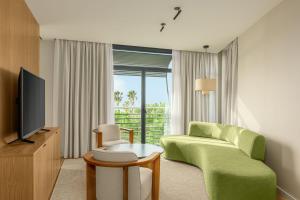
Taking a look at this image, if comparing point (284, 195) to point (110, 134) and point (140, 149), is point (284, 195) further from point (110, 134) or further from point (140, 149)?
point (110, 134)

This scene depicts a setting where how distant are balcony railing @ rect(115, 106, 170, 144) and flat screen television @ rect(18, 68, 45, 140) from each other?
2.28 meters

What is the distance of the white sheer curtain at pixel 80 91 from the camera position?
4.52 metres

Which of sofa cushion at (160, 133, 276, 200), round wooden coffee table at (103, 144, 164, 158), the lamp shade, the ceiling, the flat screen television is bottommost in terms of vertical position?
sofa cushion at (160, 133, 276, 200)

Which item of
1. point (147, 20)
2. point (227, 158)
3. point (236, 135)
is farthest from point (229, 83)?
point (147, 20)

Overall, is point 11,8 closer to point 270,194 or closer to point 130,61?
point 130,61

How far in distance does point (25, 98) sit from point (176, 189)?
2334 millimetres

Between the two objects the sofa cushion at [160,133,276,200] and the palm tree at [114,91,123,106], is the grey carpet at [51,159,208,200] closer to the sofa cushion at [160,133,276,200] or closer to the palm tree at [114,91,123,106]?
the sofa cushion at [160,133,276,200]

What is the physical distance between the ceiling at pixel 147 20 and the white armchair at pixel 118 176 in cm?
220

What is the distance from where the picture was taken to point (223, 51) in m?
5.33

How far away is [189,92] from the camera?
17.4ft

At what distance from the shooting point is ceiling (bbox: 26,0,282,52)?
309cm

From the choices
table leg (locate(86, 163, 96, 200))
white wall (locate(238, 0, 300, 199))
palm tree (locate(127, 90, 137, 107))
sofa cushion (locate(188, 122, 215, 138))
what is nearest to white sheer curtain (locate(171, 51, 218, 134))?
sofa cushion (locate(188, 122, 215, 138))

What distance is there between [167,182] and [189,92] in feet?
8.51

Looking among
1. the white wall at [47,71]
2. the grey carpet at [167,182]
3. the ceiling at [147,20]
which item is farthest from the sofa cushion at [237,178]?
the white wall at [47,71]
